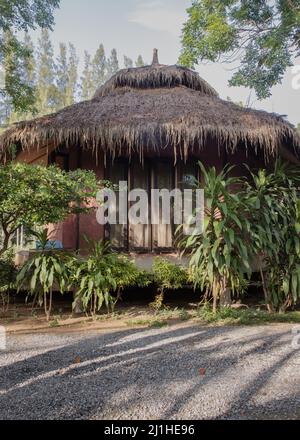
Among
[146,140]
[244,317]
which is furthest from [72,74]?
[244,317]

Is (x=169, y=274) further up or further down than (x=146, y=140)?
further down

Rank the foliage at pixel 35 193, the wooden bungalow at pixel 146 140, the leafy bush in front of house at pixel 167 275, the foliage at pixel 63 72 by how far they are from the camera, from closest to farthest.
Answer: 1. the foliage at pixel 35 193
2. the leafy bush in front of house at pixel 167 275
3. the wooden bungalow at pixel 146 140
4. the foliage at pixel 63 72

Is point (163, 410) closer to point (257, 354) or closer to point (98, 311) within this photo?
point (257, 354)

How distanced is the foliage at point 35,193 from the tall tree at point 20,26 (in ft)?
25.4

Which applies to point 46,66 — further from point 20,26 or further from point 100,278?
point 100,278

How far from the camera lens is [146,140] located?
6.64 meters

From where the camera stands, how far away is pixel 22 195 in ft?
15.7

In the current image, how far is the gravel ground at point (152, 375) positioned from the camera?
246cm

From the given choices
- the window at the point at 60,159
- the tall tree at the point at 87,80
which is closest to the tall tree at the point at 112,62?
the tall tree at the point at 87,80

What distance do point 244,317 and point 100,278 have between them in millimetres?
2078

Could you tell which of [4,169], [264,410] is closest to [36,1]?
[4,169]

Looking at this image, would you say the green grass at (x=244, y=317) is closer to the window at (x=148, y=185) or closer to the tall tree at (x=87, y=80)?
the window at (x=148, y=185)
